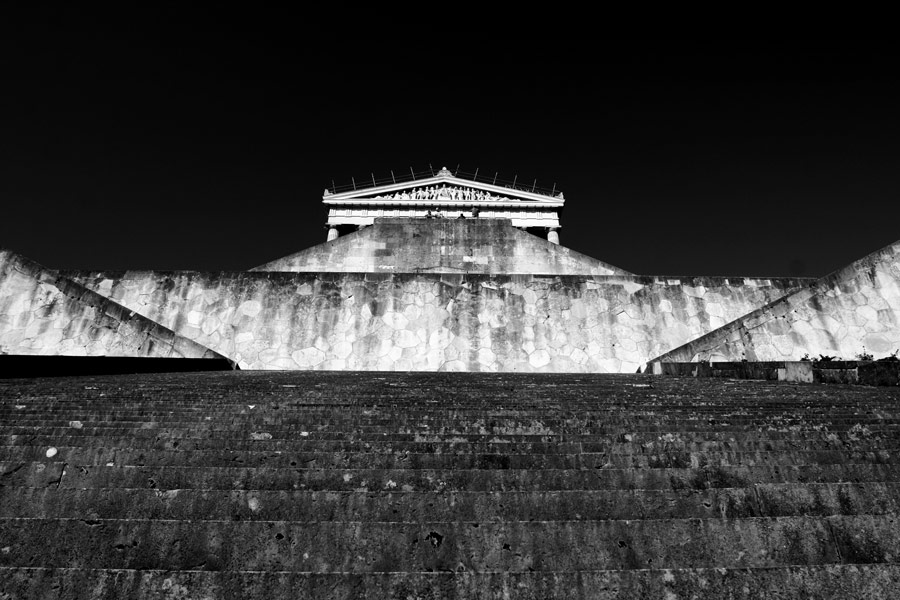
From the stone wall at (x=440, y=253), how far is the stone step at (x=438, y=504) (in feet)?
29.8

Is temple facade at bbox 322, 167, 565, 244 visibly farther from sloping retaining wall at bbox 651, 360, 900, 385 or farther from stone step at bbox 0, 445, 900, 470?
stone step at bbox 0, 445, 900, 470

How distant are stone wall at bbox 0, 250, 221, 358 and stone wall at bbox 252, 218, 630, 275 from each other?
3.77 m

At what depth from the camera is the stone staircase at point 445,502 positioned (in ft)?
6.50

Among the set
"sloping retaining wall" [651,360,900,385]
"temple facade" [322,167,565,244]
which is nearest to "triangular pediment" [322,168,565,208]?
"temple facade" [322,167,565,244]

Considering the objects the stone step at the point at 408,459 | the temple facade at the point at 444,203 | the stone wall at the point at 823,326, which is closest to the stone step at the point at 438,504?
the stone step at the point at 408,459

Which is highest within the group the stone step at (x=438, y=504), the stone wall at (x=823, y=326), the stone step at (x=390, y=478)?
the stone wall at (x=823, y=326)

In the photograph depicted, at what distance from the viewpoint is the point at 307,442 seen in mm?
2881

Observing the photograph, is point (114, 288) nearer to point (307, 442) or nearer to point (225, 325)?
point (225, 325)

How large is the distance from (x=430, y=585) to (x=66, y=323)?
8.71 meters

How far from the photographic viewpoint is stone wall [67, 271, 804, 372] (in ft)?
27.2

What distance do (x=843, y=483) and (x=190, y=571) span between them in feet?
10.6

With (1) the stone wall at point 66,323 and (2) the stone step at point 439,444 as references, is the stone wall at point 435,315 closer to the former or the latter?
(1) the stone wall at point 66,323

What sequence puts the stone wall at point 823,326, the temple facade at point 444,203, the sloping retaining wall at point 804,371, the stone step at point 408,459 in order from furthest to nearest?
1. the temple facade at point 444,203
2. the stone wall at point 823,326
3. the sloping retaining wall at point 804,371
4. the stone step at point 408,459

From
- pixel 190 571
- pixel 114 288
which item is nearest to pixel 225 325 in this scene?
pixel 114 288
